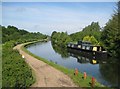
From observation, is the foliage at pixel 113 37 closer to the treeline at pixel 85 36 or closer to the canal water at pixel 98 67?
the canal water at pixel 98 67

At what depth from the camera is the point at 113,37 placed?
47.4 m

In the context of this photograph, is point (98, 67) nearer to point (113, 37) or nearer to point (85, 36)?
point (113, 37)

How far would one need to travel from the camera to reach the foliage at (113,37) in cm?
4544

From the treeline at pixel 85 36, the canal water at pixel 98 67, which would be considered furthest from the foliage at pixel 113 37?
the treeline at pixel 85 36

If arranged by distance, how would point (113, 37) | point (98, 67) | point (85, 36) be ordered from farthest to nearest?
point (85, 36) < point (113, 37) < point (98, 67)

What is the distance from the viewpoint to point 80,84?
62.2ft

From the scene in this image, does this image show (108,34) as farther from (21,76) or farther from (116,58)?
(21,76)

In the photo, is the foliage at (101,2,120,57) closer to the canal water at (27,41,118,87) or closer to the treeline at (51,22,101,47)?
the canal water at (27,41,118,87)

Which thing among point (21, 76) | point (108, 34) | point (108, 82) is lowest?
point (108, 82)

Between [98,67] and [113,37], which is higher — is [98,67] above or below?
below

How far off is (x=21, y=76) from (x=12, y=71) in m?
0.64

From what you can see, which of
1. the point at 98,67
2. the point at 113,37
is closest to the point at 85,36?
the point at 113,37

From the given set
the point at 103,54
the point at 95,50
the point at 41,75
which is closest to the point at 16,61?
the point at 41,75

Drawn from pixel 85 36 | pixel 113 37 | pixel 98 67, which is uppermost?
pixel 85 36
